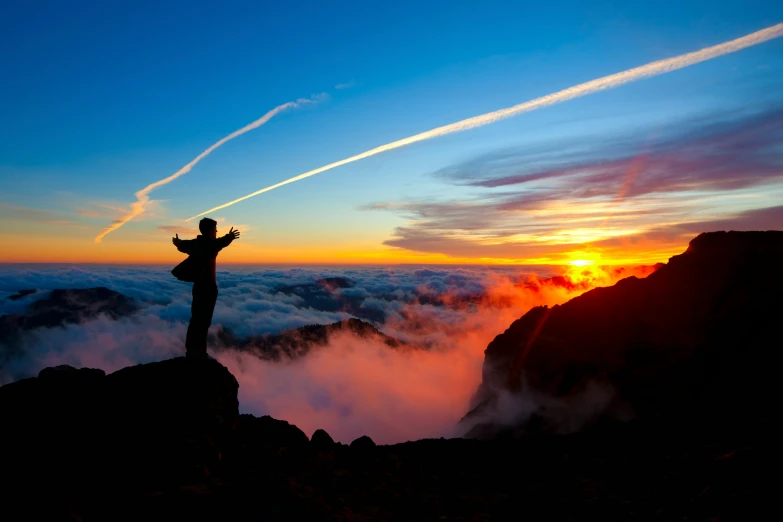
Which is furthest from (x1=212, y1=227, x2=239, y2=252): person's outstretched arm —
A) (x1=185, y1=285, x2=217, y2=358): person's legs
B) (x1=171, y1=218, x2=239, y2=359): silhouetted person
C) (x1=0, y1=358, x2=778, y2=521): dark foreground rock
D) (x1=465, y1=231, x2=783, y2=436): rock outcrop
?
(x1=465, y1=231, x2=783, y2=436): rock outcrop

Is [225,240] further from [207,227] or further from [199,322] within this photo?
[199,322]

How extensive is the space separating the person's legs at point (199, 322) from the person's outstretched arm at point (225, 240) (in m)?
1.39

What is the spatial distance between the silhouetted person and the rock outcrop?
16.8 m

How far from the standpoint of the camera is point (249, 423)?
15305 millimetres

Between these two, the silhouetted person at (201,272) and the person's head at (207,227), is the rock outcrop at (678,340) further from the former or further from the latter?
the person's head at (207,227)

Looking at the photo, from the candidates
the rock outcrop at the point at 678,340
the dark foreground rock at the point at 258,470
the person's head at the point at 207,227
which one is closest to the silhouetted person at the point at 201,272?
the person's head at the point at 207,227

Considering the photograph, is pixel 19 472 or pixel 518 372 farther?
pixel 518 372

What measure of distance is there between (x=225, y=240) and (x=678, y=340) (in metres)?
23.5

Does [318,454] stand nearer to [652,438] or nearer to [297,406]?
[652,438]

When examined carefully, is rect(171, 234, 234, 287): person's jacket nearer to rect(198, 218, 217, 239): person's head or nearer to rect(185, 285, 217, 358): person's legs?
rect(198, 218, 217, 239): person's head

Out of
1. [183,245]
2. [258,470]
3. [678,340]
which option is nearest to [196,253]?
[183,245]

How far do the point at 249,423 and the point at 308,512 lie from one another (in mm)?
8651

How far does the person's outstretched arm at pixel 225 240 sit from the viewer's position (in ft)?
39.1

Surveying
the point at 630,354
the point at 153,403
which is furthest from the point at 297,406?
the point at 153,403
